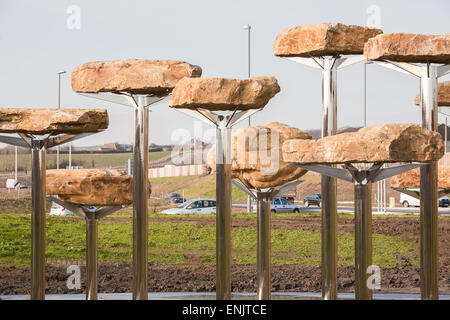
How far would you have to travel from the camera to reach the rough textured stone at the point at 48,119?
11.4m

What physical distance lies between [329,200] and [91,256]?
3768 millimetres

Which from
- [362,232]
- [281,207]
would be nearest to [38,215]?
[362,232]

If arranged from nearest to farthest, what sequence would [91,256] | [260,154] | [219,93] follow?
[219,93], [260,154], [91,256]

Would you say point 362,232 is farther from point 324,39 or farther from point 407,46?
point 324,39

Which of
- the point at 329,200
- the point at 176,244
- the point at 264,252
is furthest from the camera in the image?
the point at 176,244

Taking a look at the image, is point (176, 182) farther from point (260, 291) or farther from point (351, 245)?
point (260, 291)

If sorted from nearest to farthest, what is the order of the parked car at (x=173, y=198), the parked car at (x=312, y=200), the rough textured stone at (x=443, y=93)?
the rough textured stone at (x=443, y=93) → the parked car at (x=173, y=198) → the parked car at (x=312, y=200)

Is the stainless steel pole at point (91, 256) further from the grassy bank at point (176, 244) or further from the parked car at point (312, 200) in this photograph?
the parked car at point (312, 200)

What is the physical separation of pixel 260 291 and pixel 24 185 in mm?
23136

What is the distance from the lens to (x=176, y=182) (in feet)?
120

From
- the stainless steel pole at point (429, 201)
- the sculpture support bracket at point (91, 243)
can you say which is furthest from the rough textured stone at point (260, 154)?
the sculpture support bracket at point (91, 243)

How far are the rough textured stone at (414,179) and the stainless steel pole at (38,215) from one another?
5.32 m

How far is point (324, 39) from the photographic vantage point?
12.2 metres
